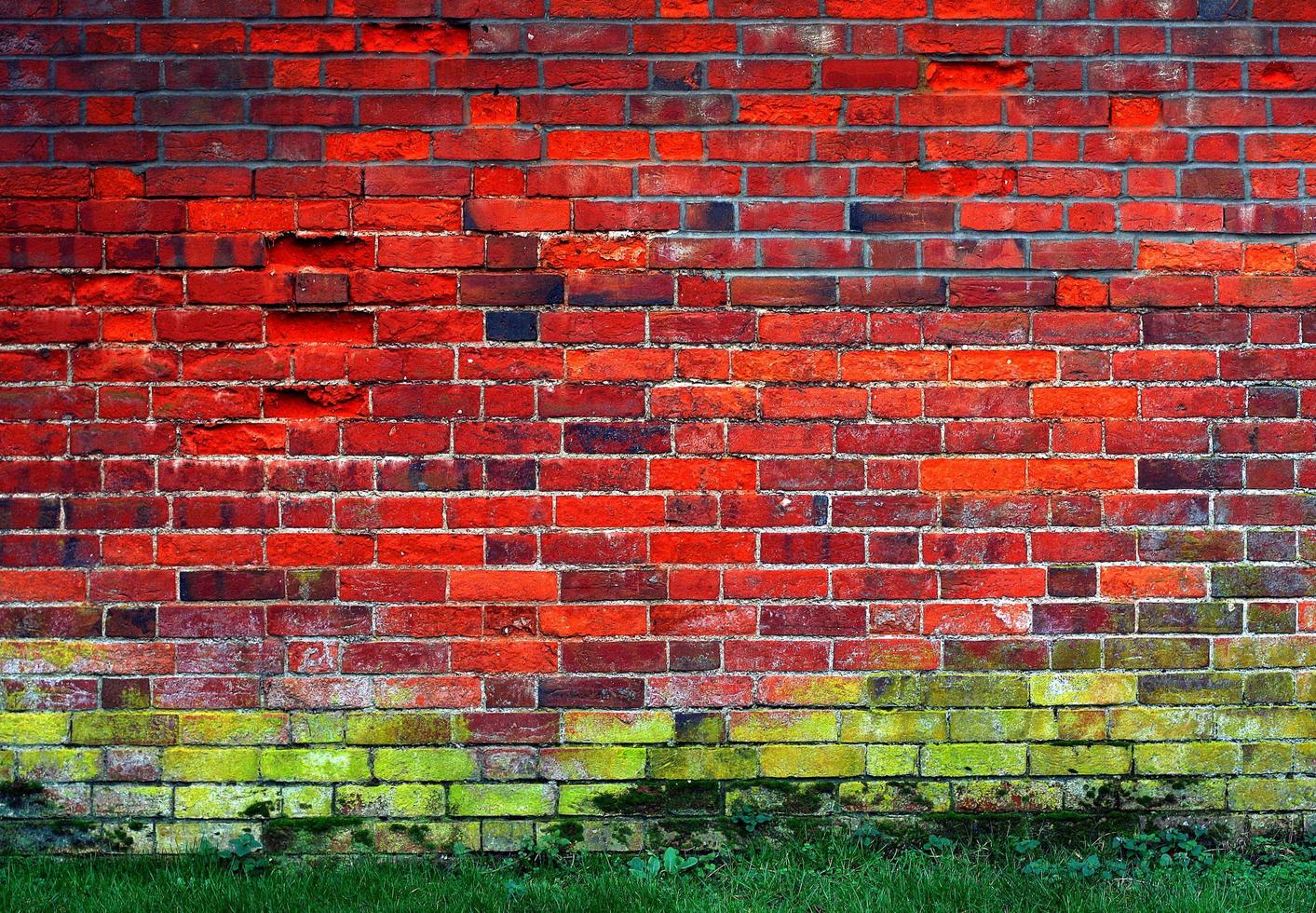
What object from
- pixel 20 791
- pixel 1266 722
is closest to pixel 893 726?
pixel 1266 722

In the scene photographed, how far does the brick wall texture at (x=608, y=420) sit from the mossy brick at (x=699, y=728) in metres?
0.01

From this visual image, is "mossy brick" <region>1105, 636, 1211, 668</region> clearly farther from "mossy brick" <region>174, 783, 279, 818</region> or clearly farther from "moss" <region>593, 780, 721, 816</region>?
"mossy brick" <region>174, 783, 279, 818</region>

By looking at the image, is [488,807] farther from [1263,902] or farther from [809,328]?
[1263,902]

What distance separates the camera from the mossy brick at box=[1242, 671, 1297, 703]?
2.72 meters

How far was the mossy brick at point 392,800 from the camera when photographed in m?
2.65

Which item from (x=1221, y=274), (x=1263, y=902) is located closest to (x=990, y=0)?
(x=1221, y=274)

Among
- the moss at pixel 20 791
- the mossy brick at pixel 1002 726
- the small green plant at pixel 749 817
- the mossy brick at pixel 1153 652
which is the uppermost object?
the mossy brick at pixel 1153 652

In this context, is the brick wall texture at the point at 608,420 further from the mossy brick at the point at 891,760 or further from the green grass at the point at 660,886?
the green grass at the point at 660,886

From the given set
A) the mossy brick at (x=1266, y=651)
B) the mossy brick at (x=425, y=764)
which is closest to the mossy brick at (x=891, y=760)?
the mossy brick at (x=1266, y=651)

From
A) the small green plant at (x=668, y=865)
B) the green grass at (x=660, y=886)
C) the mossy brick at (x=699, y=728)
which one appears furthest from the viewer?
the mossy brick at (x=699, y=728)

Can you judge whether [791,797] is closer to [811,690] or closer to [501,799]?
[811,690]

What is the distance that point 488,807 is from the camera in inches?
104

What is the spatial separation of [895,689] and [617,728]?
2.77 feet

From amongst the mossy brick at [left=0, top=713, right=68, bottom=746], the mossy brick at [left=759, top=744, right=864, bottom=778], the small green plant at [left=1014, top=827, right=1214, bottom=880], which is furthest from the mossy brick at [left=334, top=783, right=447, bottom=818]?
the small green plant at [left=1014, top=827, right=1214, bottom=880]
